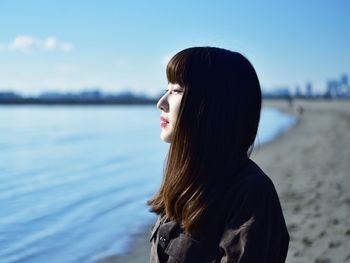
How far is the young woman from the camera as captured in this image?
5.25 feet

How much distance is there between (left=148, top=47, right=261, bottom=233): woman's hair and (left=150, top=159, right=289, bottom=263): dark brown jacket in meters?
0.06

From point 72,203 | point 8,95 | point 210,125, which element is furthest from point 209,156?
point 8,95

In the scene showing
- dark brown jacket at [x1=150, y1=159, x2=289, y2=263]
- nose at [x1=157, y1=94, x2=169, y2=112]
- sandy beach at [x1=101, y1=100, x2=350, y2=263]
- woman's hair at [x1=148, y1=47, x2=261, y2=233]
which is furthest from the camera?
sandy beach at [x1=101, y1=100, x2=350, y2=263]

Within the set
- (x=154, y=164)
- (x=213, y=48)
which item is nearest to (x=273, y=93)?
(x=154, y=164)

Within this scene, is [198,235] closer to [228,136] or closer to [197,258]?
[197,258]

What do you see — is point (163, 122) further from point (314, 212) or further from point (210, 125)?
point (314, 212)

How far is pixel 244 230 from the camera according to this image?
1.52m

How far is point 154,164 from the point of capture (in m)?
16.1

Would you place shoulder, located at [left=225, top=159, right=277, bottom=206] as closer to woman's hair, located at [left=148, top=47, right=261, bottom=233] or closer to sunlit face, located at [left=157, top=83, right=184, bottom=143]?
woman's hair, located at [left=148, top=47, right=261, bottom=233]

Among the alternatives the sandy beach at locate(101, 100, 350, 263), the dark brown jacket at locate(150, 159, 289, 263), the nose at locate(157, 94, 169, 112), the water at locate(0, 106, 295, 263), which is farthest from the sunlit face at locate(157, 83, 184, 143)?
the water at locate(0, 106, 295, 263)

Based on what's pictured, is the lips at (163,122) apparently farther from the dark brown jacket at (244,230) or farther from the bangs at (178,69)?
the dark brown jacket at (244,230)

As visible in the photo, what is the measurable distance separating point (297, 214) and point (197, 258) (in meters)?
5.65

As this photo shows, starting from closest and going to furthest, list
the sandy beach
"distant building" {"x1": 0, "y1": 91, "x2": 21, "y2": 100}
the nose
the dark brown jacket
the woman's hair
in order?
the dark brown jacket < the woman's hair < the nose < the sandy beach < "distant building" {"x1": 0, "y1": 91, "x2": 21, "y2": 100}

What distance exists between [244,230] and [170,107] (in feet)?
1.78
